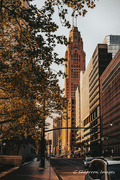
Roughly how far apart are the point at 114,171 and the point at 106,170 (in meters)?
0.22

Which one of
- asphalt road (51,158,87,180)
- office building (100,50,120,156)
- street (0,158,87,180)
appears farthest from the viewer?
office building (100,50,120,156)

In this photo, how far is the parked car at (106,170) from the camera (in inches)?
262

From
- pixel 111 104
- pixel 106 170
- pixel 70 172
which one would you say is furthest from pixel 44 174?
pixel 111 104

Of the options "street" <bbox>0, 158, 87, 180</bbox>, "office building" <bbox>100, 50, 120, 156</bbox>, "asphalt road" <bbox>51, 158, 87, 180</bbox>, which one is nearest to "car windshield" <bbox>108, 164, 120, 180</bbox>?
"street" <bbox>0, 158, 87, 180</bbox>

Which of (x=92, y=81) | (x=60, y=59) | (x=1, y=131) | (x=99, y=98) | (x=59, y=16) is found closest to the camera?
(x=59, y=16)

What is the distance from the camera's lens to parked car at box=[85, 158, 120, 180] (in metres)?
6.65

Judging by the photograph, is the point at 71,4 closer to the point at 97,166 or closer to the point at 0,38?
the point at 97,166

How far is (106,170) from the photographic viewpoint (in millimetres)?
6820

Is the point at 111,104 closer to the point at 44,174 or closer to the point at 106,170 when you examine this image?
the point at 44,174

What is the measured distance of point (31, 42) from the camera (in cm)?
1052

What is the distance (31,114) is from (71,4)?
833 cm

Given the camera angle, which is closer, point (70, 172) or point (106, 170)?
point (106, 170)

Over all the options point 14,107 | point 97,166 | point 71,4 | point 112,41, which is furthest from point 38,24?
point 112,41

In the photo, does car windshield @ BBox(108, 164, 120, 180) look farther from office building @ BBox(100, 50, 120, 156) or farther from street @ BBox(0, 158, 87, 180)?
office building @ BBox(100, 50, 120, 156)
